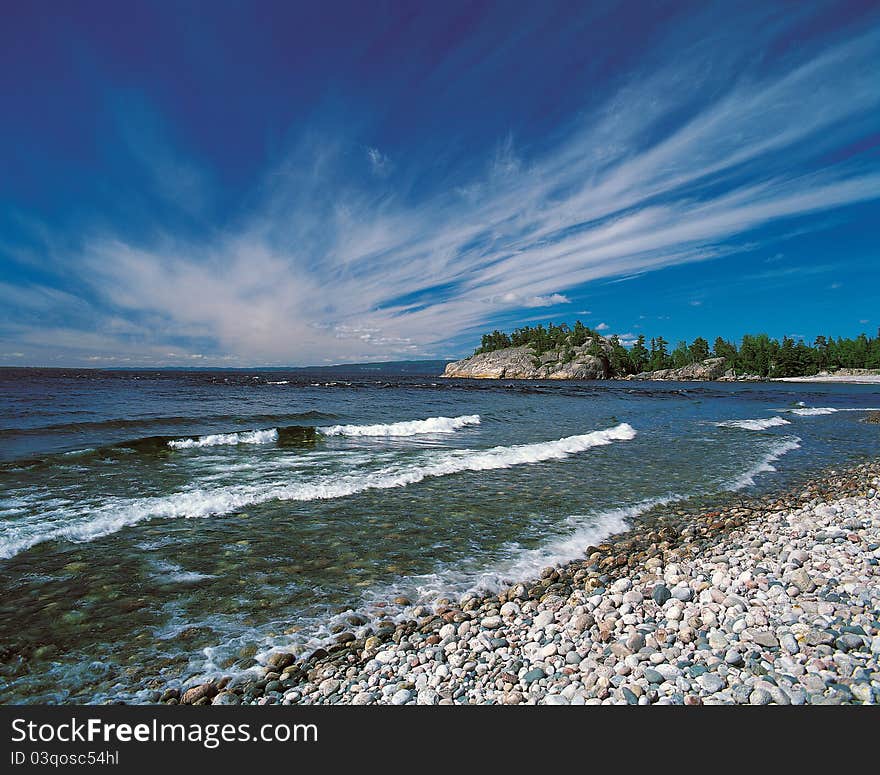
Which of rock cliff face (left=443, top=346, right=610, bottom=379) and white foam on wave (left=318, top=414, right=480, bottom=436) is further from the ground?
rock cliff face (left=443, top=346, right=610, bottom=379)

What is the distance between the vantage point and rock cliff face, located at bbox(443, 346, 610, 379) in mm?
145250

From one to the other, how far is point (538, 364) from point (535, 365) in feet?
3.77

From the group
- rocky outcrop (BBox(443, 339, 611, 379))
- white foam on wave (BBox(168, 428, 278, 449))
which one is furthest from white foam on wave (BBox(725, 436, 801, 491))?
rocky outcrop (BBox(443, 339, 611, 379))

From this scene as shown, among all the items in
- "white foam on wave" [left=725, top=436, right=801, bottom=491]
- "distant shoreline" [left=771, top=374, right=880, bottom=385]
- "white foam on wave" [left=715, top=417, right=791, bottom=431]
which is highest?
"white foam on wave" [left=725, top=436, right=801, bottom=491]

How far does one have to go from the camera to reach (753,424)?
93.5ft

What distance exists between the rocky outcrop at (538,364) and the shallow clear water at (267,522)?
126m

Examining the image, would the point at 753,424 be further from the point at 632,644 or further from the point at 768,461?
the point at 632,644

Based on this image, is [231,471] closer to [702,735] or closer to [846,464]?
[702,735]

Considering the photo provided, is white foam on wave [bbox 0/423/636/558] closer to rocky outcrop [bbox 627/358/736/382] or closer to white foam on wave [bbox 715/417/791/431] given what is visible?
white foam on wave [bbox 715/417/791/431]

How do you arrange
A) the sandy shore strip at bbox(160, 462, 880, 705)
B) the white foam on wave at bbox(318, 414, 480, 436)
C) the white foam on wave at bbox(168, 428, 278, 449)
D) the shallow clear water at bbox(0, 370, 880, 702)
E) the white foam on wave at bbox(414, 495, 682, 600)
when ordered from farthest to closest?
the white foam on wave at bbox(318, 414, 480, 436) → the white foam on wave at bbox(168, 428, 278, 449) → the white foam on wave at bbox(414, 495, 682, 600) → the shallow clear water at bbox(0, 370, 880, 702) → the sandy shore strip at bbox(160, 462, 880, 705)

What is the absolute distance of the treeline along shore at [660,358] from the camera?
140m

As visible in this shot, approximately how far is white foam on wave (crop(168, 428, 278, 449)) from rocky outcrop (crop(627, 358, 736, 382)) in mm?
153832

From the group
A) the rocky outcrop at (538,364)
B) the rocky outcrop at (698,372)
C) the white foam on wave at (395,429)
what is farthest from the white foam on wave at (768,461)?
the rocky outcrop at (698,372)

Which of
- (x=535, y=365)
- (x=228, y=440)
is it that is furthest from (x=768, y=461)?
(x=535, y=365)
